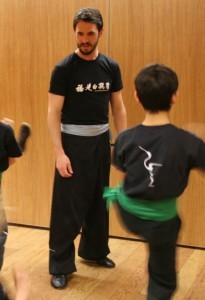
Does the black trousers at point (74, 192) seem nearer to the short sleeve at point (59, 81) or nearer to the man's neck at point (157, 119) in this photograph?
the short sleeve at point (59, 81)

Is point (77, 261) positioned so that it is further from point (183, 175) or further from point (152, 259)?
point (183, 175)

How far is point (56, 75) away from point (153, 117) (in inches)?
32.2

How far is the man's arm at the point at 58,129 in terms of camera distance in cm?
242

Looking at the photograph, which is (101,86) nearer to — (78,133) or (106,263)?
(78,133)

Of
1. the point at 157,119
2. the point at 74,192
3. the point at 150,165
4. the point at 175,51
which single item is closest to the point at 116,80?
the point at 175,51

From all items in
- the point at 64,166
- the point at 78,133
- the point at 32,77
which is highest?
the point at 32,77

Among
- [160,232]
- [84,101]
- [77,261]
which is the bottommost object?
[77,261]

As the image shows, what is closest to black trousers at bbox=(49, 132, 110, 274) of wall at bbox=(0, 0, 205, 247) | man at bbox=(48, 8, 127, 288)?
man at bbox=(48, 8, 127, 288)

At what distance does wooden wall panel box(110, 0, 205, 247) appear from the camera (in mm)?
2848

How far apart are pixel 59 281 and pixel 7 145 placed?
1013 mm

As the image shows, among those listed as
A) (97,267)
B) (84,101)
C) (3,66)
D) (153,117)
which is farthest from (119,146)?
(3,66)

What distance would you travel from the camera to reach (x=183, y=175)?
5.67ft

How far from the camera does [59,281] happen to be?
2521mm

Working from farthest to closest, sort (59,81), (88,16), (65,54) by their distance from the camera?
1. (65,54)
2. (59,81)
3. (88,16)
